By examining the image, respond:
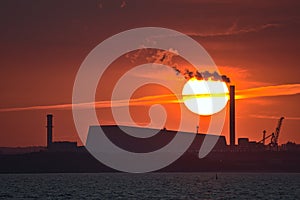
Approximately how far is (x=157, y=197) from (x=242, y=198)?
1449 cm

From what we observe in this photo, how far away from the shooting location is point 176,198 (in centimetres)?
13362

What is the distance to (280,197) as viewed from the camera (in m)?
138

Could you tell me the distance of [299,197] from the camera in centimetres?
13800

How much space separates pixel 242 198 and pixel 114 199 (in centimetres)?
2209

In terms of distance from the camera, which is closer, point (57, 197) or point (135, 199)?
point (135, 199)

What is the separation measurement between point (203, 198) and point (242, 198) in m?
6.68

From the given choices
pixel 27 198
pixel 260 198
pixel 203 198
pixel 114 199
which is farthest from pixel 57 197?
pixel 260 198

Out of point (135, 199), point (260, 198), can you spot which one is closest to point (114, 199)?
point (135, 199)

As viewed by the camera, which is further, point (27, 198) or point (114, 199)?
point (27, 198)

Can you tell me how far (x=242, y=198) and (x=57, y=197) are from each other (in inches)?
1277

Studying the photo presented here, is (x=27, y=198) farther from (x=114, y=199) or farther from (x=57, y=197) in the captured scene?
(x=114, y=199)

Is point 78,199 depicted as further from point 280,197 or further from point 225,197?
point 280,197

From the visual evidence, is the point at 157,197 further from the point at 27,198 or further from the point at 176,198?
the point at 27,198

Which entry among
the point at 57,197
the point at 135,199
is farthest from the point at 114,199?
the point at 57,197
